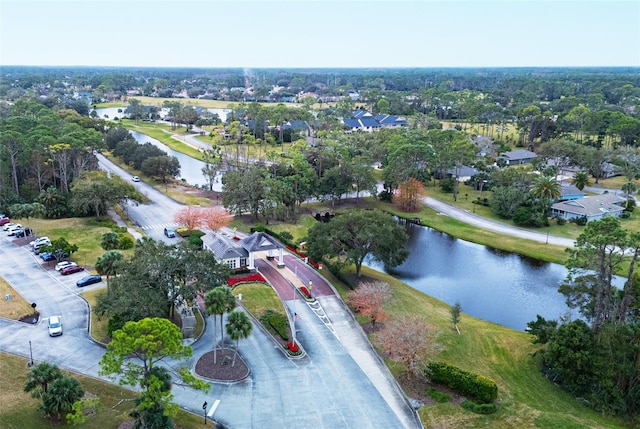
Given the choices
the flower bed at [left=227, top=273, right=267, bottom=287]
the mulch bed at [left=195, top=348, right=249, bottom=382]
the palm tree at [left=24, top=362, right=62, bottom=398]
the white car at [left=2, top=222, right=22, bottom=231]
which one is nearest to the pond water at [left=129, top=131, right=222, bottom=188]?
the white car at [left=2, top=222, right=22, bottom=231]

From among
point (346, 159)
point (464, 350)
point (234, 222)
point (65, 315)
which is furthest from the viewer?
point (346, 159)

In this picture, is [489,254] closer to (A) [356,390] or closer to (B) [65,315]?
(A) [356,390]

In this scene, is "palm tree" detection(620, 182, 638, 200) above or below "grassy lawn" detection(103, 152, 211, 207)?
above

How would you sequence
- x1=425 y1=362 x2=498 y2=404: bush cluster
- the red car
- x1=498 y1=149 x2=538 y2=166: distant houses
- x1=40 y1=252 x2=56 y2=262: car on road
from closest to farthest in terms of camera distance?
x1=425 y1=362 x2=498 y2=404: bush cluster
the red car
x1=40 y1=252 x2=56 y2=262: car on road
x1=498 y1=149 x2=538 y2=166: distant houses

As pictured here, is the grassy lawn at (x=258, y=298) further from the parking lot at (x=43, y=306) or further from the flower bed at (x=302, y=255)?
the parking lot at (x=43, y=306)

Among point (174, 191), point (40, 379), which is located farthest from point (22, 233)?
point (40, 379)

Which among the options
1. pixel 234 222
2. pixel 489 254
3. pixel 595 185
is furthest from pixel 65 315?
pixel 595 185

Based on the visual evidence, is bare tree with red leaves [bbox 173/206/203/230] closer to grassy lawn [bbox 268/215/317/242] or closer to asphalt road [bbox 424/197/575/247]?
grassy lawn [bbox 268/215/317/242]
